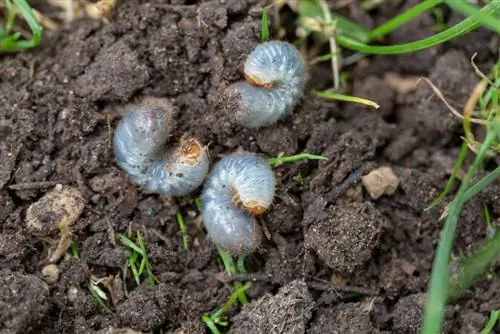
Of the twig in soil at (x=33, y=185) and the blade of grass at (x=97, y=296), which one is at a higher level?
the twig in soil at (x=33, y=185)

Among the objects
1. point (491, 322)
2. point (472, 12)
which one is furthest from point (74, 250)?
point (472, 12)

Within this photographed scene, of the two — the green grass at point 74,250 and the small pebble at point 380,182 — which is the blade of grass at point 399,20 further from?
the green grass at point 74,250

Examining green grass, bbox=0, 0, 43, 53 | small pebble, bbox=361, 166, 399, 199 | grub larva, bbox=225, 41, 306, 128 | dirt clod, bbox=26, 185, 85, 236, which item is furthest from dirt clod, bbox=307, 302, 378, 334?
green grass, bbox=0, 0, 43, 53

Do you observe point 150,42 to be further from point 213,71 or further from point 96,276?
point 96,276

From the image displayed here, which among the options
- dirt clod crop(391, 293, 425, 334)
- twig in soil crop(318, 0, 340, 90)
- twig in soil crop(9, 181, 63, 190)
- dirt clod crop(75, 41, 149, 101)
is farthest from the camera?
twig in soil crop(318, 0, 340, 90)

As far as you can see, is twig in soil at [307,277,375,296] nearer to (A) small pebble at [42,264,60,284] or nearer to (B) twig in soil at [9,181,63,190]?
(A) small pebble at [42,264,60,284]

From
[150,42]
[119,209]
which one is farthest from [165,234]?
[150,42]

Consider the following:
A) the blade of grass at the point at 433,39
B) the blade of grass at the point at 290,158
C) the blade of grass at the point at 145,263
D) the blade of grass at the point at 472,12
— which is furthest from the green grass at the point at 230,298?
the blade of grass at the point at 472,12

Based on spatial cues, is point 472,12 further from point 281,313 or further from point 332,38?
point 281,313
